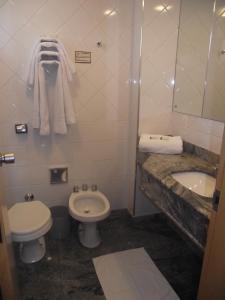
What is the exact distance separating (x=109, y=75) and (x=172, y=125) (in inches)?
30.4

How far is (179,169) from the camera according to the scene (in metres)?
1.56

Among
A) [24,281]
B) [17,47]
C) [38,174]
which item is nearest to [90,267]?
[24,281]

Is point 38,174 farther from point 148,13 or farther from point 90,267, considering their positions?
point 148,13

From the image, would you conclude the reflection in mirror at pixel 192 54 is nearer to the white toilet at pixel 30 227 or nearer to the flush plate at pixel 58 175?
the flush plate at pixel 58 175

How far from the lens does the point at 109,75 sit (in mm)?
2018

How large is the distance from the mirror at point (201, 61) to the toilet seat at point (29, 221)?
1496 millimetres

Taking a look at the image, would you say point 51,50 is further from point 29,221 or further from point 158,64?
point 29,221

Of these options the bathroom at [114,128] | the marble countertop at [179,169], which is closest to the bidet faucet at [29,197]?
the bathroom at [114,128]

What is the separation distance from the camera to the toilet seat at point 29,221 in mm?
1564

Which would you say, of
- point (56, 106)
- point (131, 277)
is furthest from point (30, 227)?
point (56, 106)

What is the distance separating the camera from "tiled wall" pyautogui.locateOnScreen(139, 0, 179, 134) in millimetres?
1873

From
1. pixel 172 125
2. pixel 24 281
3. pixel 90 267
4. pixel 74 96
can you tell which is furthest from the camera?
pixel 172 125

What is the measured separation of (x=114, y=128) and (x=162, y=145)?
0.54 meters

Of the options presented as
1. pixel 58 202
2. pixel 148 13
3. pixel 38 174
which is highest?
pixel 148 13
